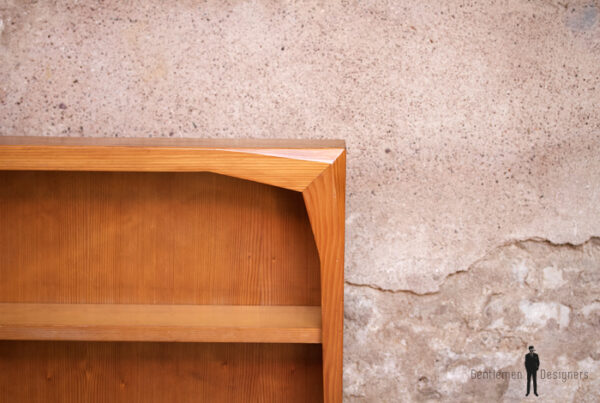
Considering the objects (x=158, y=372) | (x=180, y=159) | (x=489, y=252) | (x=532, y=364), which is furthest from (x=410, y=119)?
(x=158, y=372)

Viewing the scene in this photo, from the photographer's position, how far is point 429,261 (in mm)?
1418

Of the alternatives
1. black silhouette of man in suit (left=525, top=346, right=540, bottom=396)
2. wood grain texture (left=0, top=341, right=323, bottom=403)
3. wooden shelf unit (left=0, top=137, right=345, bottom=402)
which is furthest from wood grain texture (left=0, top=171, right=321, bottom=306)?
black silhouette of man in suit (left=525, top=346, right=540, bottom=396)

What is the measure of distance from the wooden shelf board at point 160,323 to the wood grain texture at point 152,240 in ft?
0.14

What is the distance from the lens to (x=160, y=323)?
1.14 meters

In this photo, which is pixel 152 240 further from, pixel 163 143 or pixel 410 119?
pixel 410 119

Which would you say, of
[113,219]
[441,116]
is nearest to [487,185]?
[441,116]

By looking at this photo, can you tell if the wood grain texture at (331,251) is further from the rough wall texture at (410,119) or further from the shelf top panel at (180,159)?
the rough wall texture at (410,119)

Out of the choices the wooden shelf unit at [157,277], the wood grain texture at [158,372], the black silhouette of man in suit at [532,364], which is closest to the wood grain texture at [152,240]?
the wooden shelf unit at [157,277]

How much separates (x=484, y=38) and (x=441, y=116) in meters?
0.25

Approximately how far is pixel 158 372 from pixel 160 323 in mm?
247

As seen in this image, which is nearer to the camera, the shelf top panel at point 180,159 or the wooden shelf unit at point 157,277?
the shelf top panel at point 180,159

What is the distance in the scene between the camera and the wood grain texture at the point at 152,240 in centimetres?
125

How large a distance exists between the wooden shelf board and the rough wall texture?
1.10 ft

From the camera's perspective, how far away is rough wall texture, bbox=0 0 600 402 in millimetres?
1374
